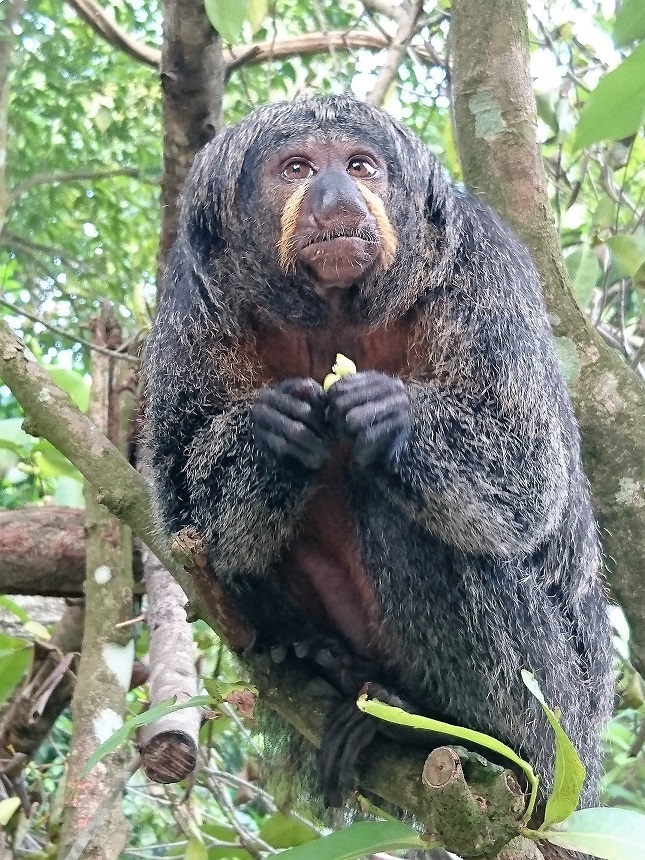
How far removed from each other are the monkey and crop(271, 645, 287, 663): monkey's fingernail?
11 millimetres

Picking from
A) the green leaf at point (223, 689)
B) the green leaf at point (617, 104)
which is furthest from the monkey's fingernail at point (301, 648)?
the green leaf at point (617, 104)

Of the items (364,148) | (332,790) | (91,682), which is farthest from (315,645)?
(364,148)

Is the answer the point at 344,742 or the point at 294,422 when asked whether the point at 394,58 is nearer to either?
the point at 294,422

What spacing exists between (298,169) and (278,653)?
138 cm

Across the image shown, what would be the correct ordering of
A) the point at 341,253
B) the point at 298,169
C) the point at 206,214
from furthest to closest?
the point at 206,214 < the point at 298,169 < the point at 341,253

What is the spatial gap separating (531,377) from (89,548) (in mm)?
1982

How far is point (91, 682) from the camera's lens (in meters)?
3.32

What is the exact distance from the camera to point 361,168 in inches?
110

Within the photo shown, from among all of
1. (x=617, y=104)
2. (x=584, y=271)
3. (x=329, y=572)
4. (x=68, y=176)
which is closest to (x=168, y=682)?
(x=329, y=572)

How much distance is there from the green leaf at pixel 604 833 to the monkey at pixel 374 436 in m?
0.60

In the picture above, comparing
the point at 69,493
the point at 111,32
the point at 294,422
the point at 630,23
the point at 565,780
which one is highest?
the point at 111,32

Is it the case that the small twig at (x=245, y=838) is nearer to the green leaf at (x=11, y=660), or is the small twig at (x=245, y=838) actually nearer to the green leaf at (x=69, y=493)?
the green leaf at (x=11, y=660)

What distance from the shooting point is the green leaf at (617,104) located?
1723 millimetres

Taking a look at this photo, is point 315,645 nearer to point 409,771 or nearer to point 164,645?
point 409,771
